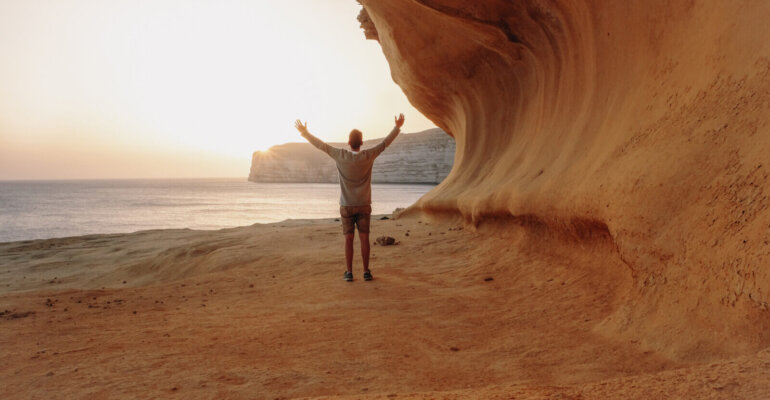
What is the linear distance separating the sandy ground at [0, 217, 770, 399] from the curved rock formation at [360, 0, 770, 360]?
0.84ft

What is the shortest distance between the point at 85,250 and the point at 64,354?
24.9 ft

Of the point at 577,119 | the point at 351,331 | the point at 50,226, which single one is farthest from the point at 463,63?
the point at 50,226

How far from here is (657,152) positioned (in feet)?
9.12

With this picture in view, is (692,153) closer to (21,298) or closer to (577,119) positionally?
(577,119)

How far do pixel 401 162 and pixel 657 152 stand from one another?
59.9 meters

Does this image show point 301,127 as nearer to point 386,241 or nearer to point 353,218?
point 353,218

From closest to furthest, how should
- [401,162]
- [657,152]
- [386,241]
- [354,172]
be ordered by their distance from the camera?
1. [657,152]
2. [354,172]
3. [386,241]
4. [401,162]

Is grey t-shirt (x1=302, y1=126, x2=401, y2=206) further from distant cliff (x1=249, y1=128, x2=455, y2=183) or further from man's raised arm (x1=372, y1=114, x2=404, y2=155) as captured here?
distant cliff (x1=249, y1=128, x2=455, y2=183)

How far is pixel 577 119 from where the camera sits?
4.50 metres

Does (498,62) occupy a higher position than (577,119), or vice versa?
(498,62)

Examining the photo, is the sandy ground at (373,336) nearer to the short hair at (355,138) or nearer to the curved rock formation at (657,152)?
the curved rock formation at (657,152)

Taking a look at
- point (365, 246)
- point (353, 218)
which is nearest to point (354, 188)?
point (353, 218)

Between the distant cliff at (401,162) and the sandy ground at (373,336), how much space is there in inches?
2014

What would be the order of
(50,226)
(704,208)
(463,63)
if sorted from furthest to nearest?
(50,226) → (463,63) → (704,208)
